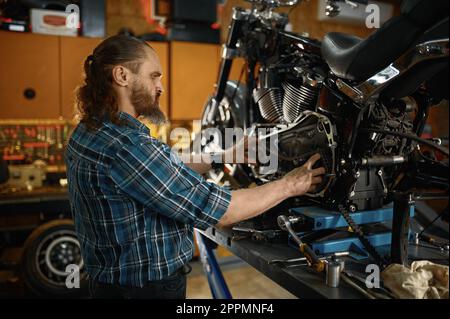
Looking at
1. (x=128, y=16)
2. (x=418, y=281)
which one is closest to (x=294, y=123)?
(x=418, y=281)

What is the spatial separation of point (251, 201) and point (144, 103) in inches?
19.2

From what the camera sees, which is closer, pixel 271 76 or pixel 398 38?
pixel 398 38

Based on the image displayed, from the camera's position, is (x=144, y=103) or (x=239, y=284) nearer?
(x=144, y=103)

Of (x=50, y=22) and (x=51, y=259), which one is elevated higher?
(x=50, y=22)

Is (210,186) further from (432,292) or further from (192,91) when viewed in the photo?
(192,91)

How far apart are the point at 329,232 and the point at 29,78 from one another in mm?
2520

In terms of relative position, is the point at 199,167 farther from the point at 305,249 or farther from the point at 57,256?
the point at 57,256

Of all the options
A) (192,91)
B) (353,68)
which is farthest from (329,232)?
(192,91)

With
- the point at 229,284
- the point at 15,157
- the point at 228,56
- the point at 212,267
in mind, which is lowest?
the point at 229,284

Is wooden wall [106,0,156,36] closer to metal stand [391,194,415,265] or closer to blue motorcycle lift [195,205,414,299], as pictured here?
blue motorcycle lift [195,205,414,299]

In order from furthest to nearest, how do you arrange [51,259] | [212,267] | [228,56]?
[51,259] → [228,56] → [212,267]

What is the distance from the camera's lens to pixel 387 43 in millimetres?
1159

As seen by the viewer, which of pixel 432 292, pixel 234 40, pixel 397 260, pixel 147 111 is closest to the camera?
pixel 432 292
